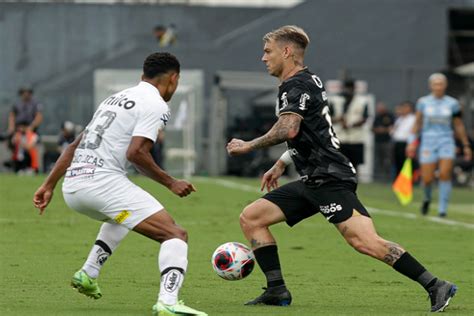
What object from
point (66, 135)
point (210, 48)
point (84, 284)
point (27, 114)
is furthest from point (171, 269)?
point (210, 48)

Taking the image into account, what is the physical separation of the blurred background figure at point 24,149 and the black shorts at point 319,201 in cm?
2273

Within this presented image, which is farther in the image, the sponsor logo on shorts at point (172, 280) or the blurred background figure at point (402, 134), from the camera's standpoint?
the blurred background figure at point (402, 134)

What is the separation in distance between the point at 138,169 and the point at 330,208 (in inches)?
62.3

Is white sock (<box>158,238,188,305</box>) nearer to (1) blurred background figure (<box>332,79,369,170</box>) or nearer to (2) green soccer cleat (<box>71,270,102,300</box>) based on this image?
(2) green soccer cleat (<box>71,270,102,300</box>)

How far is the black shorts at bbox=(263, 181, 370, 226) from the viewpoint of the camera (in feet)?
30.8

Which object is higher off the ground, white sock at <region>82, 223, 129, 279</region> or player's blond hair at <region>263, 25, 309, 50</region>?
player's blond hair at <region>263, 25, 309, 50</region>

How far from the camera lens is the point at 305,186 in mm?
9625

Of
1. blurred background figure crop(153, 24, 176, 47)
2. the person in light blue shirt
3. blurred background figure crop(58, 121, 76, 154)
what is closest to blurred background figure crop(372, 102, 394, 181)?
blurred background figure crop(153, 24, 176, 47)

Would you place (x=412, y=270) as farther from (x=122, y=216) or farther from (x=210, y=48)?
(x=210, y=48)

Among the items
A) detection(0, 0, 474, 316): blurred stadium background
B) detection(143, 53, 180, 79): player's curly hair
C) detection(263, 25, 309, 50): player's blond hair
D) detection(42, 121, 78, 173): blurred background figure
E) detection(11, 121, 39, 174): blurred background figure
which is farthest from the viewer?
detection(0, 0, 474, 316): blurred stadium background

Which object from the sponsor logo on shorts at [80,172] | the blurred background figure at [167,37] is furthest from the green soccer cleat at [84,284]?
the blurred background figure at [167,37]

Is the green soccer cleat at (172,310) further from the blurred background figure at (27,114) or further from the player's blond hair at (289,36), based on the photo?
the blurred background figure at (27,114)

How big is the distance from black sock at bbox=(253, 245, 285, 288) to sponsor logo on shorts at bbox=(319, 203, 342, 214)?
56 centimetres

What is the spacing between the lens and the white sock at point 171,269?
8445mm
